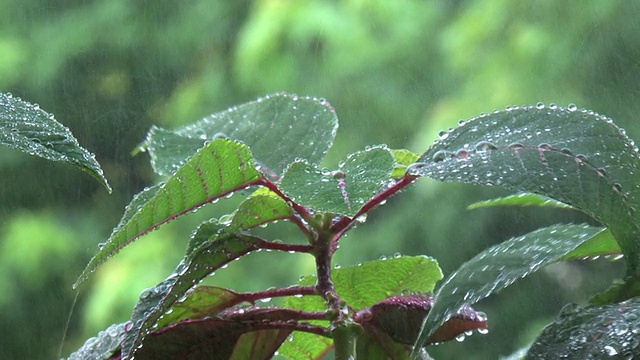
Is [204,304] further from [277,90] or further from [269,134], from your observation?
[277,90]

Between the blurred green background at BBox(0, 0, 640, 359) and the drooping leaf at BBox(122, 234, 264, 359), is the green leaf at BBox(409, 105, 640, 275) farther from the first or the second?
the blurred green background at BBox(0, 0, 640, 359)

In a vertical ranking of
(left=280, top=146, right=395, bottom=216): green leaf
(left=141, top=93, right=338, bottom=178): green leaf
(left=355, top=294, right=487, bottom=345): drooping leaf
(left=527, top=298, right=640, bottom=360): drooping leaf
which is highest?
(left=141, top=93, right=338, bottom=178): green leaf

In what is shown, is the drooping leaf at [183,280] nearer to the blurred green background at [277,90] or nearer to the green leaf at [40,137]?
the green leaf at [40,137]

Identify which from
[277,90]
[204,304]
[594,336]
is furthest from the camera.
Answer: [277,90]

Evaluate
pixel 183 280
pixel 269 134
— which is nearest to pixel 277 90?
pixel 269 134

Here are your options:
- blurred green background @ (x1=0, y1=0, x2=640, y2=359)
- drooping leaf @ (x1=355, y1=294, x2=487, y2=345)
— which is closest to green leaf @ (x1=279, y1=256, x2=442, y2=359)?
drooping leaf @ (x1=355, y1=294, x2=487, y2=345)
